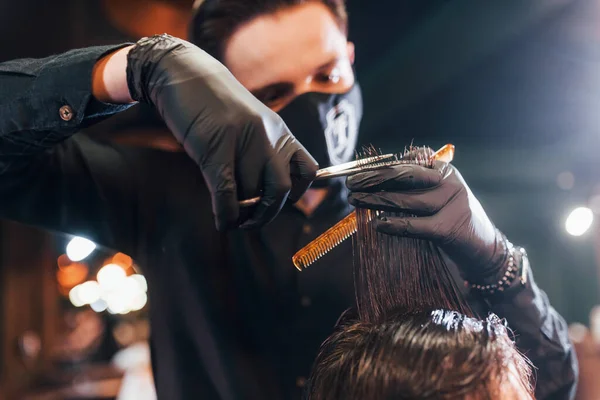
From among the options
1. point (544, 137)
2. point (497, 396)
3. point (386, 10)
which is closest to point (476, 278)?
point (497, 396)

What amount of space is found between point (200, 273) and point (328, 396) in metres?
0.53

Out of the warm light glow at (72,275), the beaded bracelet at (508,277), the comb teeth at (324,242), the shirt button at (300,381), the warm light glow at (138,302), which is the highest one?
the warm light glow at (72,275)

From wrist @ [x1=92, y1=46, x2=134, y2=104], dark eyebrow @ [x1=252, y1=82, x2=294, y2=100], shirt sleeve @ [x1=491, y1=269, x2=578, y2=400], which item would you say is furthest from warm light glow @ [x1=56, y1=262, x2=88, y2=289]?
shirt sleeve @ [x1=491, y1=269, x2=578, y2=400]

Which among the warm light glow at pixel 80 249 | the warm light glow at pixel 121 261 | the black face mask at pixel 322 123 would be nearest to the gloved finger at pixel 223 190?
the black face mask at pixel 322 123

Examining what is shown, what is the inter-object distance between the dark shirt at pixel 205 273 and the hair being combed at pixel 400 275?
1.07 ft

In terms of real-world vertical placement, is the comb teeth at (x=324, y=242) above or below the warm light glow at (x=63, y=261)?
below

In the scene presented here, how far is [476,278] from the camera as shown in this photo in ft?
3.36

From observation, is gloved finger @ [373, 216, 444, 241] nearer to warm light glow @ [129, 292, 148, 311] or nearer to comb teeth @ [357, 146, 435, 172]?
comb teeth @ [357, 146, 435, 172]

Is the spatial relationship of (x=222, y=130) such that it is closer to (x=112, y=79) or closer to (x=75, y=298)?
(x=112, y=79)

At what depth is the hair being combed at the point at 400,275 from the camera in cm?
89

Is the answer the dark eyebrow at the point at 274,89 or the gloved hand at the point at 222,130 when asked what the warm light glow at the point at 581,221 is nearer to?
the dark eyebrow at the point at 274,89

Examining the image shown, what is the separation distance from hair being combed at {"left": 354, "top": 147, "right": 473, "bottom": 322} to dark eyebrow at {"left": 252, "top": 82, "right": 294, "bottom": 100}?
1.22 feet

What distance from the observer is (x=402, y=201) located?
Answer: 0.85 meters

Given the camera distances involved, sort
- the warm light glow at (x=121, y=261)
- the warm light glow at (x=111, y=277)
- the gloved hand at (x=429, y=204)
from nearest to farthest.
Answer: the gloved hand at (x=429, y=204) → the warm light glow at (x=121, y=261) → the warm light glow at (x=111, y=277)
